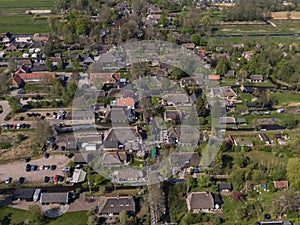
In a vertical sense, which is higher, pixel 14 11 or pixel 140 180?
pixel 14 11

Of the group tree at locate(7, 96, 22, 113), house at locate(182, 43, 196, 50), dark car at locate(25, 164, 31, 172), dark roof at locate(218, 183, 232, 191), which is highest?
house at locate(182, 43, 196, 50)

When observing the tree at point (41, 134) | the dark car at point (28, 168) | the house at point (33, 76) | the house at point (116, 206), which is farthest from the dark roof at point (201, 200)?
the house at point (33, 76)

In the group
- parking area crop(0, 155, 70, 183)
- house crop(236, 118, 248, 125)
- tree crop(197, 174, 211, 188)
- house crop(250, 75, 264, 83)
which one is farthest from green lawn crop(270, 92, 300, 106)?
parking area crop(0, 155, 70, 183)

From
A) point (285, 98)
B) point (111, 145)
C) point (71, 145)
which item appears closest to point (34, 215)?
point (71, 145)

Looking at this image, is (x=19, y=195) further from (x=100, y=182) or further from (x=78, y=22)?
(x=78, y=22)

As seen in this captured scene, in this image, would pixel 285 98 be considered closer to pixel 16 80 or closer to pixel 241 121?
pixel 241 121

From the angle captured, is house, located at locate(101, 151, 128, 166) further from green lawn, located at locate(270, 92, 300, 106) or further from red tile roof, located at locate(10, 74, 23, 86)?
green lawn, located at locate(270, 92, 300, 106)

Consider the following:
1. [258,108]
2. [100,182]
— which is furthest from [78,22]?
[100,182]
